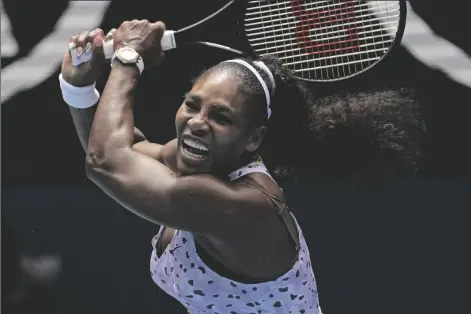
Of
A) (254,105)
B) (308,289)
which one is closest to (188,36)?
(254,105)

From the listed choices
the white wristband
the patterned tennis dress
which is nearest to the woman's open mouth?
the patterned tennis dress

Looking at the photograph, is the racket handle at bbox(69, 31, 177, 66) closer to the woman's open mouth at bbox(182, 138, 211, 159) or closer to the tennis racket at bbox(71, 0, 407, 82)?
the tennis racket at bbox(71, 0, 407, 82)

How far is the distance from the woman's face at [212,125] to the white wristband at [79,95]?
0.56 metres

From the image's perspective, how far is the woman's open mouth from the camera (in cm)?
249

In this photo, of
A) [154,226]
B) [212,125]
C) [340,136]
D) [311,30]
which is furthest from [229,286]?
[154,226]

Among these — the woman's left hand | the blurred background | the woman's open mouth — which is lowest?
the blurred background

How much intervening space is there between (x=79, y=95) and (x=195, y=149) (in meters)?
0.68

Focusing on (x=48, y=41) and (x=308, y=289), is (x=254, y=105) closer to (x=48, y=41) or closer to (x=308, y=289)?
(x=308, y=289)

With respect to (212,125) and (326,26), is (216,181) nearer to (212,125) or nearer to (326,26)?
(212,125)

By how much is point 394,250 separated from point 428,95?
704mm

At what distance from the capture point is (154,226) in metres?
4.46

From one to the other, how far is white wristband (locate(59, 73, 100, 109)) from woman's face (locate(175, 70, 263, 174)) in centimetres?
56

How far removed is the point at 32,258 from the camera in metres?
4.48

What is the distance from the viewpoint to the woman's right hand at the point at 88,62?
285cm
